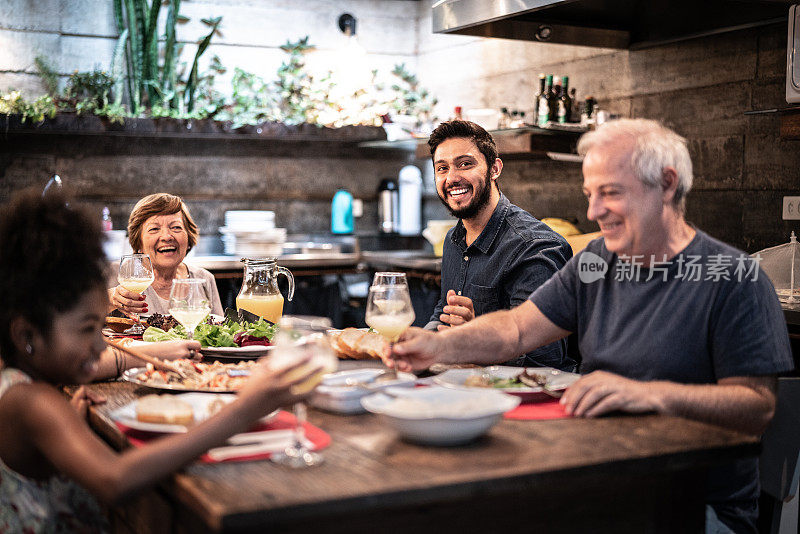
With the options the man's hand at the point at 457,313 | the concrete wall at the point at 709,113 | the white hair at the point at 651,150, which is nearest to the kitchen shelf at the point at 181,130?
the concrete wall at the point at 709,113

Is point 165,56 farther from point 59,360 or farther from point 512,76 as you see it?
point 59,360

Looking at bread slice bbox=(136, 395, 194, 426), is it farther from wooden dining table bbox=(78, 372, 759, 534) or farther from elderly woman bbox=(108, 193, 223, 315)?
elderly woman bbox=(108, 193, 223, 315)

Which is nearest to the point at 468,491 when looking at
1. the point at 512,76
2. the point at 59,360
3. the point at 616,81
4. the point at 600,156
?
the point at 59,360

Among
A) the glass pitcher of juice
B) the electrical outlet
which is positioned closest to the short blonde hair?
the glass pitcher of juice

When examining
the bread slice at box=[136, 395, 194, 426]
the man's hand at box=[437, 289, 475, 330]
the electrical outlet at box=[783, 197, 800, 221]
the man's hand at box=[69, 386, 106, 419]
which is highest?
the electrical outlet at box=[783, 197, 800, 221]

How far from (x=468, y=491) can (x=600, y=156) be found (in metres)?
1.02

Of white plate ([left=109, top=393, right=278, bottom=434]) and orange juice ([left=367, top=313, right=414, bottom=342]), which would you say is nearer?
white plate ([left=109, top=393, right=278, bottom=434])

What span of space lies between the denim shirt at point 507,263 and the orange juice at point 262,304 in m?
0.50

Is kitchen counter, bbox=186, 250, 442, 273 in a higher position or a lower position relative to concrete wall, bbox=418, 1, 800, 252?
lower

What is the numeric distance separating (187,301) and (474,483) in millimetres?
1374

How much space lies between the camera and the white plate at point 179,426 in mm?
1584

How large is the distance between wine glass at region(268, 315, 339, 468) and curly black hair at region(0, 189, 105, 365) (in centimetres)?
42

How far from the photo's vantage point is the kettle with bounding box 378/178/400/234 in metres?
6.75

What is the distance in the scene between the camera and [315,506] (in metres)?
1.22
